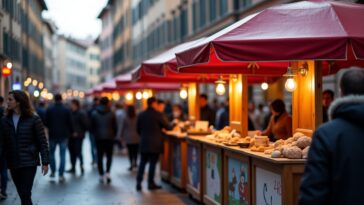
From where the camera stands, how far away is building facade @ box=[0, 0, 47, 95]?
32656 mm

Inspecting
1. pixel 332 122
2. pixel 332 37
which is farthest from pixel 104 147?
pixel 332 122

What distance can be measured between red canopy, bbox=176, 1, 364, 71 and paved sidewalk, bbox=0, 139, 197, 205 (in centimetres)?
468

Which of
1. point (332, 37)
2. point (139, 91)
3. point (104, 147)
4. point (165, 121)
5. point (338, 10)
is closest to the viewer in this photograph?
point (332, 37)

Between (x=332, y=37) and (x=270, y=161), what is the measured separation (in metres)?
1.64

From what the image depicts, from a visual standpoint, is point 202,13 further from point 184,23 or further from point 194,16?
point 184,23

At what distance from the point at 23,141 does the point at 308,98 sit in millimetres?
3946

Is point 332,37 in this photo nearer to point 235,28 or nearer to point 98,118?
point 235,28

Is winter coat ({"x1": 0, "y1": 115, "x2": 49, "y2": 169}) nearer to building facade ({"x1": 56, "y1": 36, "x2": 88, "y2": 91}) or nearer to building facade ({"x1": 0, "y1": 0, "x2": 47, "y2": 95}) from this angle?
building facade ({"x1": 0, "y1": 0, "x2": 47, "y2": 95})

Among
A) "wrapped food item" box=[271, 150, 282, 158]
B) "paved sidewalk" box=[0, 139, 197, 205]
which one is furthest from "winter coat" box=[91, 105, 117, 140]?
"wrapped food item" box=[271, 150, 282, 158]

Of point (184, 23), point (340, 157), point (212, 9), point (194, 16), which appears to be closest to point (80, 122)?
point (340, 157)

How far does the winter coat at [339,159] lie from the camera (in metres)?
4.99

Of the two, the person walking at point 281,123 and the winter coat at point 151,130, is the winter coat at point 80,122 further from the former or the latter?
the person walking at point 281,123

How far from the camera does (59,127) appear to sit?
17.8 metres

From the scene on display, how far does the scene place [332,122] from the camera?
5.11 metres
